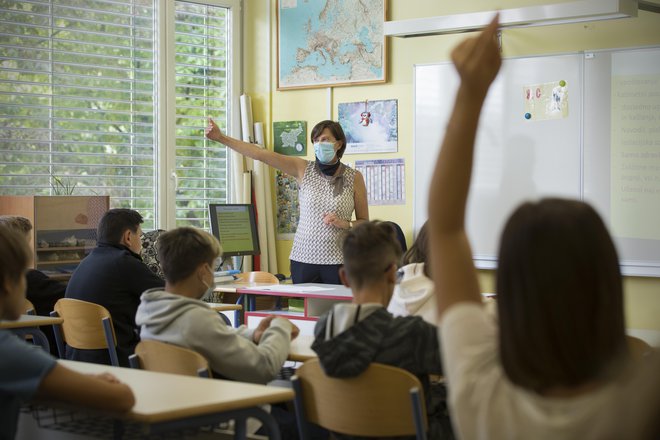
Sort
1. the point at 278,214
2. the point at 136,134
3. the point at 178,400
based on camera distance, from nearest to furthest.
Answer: the point at 178,400, the point at 136,134, the point at 278,214

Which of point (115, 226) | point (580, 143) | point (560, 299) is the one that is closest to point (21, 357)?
point (560, 299)

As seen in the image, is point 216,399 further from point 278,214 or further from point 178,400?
point 278,214

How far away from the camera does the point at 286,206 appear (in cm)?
705

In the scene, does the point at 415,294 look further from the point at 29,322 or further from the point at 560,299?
the point at 560,299

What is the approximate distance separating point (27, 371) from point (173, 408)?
0.31 meters

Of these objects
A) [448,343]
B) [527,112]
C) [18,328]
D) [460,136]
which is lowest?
A: [18,328]

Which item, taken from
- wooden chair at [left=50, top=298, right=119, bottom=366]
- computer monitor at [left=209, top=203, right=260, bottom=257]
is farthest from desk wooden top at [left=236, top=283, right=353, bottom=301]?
wooden chair at [left=50, top=298, right=119, bottom=366]

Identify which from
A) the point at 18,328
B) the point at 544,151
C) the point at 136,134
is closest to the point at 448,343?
the point at 18,328

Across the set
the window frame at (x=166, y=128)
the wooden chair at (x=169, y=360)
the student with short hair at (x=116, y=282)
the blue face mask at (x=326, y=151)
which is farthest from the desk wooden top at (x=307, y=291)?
the wooden chair at (x=169, y=360)

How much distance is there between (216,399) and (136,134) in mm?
4918

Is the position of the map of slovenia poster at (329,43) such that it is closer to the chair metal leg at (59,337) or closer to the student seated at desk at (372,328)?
the chair metal leg at (59,337)

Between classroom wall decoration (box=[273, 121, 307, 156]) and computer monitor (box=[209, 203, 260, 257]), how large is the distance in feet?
3.62

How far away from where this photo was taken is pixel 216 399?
201 cm

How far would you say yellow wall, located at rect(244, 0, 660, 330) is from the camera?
215 inches
